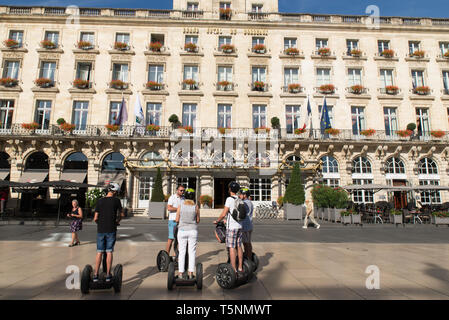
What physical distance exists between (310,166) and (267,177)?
3720 millimetres

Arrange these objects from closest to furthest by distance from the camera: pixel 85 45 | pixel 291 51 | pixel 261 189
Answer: pixel 261 189, pixel 85 45, pixel 291 51

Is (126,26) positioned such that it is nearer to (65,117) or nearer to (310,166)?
(65,117)

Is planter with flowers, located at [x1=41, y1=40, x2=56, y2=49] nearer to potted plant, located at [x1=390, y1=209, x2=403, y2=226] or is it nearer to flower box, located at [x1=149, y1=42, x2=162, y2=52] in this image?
flower box, located at [x1=149, y1=42, x2=162, y2=52]

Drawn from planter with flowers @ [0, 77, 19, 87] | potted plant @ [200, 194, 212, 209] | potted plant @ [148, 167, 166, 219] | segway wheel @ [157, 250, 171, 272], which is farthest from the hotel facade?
segway wheel @ [157, 250, 171, 272]

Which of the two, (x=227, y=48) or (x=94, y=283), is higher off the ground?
(x=227, y=48)

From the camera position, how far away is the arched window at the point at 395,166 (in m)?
22.3

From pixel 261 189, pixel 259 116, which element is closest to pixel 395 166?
pixel 261 189

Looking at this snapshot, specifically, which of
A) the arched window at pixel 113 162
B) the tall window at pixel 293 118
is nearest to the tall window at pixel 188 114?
the arched window at pixel 113 162

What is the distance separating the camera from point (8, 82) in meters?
22.4

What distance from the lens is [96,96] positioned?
22.6 meters

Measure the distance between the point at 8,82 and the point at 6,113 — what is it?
9.06ft

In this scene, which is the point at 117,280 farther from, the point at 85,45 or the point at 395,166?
the point at 85,45

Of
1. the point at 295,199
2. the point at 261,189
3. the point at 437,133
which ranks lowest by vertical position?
the point at 295,199
